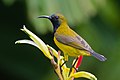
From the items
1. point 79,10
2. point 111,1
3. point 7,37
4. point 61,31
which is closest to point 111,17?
point 111,1

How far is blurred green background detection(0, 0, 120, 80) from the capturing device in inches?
127

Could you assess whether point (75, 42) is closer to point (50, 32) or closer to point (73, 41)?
point (73, 41)

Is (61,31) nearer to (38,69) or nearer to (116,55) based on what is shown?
(116,55)

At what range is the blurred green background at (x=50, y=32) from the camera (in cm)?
323

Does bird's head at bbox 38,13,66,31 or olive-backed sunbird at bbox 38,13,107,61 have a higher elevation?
bird's head at bbox 38,13,66,31

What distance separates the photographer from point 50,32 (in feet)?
13.0

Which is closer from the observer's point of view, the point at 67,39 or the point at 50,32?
the point at 67,39

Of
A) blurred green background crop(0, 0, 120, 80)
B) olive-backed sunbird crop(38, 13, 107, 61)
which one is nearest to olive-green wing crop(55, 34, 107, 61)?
olive-backed sunbird crop(38, 13, 107, 61)

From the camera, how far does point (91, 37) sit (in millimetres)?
4094

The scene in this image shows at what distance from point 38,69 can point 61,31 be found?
3144mm

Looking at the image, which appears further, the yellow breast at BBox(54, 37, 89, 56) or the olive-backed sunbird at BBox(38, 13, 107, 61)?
the olive-backed sunbird at BBox(38, 13, 107, 61)

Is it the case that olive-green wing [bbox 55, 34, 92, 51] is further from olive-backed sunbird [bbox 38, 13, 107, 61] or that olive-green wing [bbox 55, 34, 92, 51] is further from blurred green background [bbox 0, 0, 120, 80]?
blurred green background [bbox 0, 0, 120, 80]

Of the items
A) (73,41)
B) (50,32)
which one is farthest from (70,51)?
(50,32)

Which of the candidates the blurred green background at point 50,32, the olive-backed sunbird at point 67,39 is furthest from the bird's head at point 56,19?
the blurred green background at point 50,32
